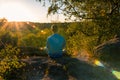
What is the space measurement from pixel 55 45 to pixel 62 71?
8.86ft

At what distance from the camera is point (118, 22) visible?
21.6 metres

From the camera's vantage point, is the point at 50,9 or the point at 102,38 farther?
the point at 102,38

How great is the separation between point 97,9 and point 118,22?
1.89 m

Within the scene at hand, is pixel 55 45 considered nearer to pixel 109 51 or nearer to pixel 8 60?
pixel 109 51

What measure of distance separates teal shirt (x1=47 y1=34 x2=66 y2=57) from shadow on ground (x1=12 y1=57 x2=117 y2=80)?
99 cm

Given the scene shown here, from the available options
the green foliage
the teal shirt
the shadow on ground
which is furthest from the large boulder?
the green foliage

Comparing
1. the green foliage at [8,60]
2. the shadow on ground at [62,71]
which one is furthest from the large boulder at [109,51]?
the green foliage at [8,60]

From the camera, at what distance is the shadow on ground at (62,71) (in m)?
13.6

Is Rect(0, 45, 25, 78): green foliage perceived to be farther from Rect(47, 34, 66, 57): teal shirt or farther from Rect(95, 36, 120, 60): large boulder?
Rect(95, 36, 120, 60): large boulder

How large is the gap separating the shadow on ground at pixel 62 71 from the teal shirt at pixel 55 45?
993 mm

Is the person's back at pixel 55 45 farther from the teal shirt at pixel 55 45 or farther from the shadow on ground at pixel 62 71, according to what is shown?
the shadow on ground at pixel 62 71

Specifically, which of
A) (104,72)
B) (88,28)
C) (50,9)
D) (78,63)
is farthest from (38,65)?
(88,28)

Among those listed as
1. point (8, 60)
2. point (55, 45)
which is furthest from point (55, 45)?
point (8, 60)

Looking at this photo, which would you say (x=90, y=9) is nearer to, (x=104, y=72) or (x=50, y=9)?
(x=50, y=9)
